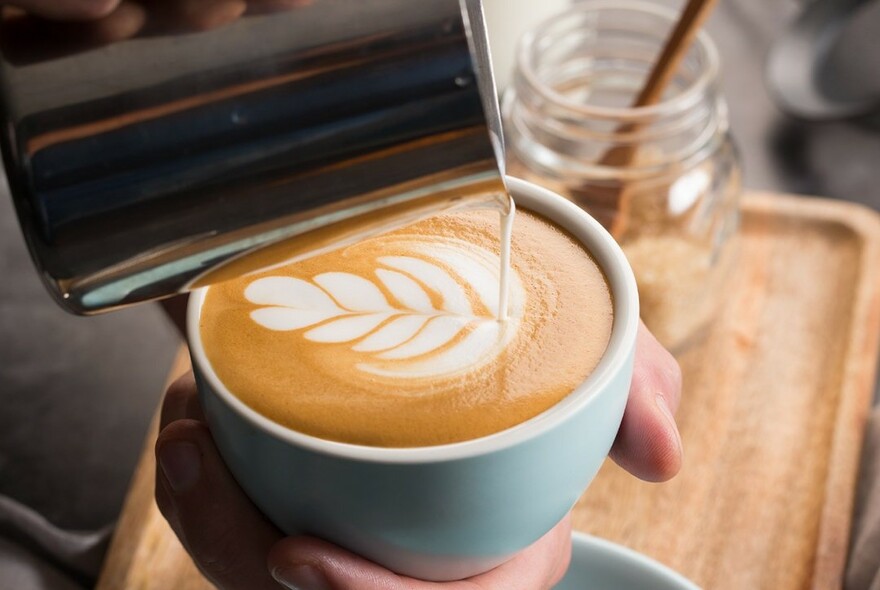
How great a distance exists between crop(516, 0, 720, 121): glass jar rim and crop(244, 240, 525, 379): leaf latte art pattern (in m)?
0.31

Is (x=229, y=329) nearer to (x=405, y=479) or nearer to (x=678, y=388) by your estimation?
(x=405, y=479)

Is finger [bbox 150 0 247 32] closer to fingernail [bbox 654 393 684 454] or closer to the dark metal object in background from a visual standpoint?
fingernail [bbox 654 393 684 454]

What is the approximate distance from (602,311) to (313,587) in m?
0.18

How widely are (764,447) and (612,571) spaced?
20 centimetres

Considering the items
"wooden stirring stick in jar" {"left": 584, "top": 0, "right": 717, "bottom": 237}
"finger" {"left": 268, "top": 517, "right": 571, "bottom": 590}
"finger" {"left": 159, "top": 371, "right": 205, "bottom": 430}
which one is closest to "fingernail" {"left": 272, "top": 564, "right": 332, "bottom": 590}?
"finger" {"left": 268, "top": 517, "right": 571, "bottom": 590}

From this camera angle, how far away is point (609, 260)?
492mm

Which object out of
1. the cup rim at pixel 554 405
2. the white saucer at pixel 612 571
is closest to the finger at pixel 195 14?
the cup rim at pixel 554 405

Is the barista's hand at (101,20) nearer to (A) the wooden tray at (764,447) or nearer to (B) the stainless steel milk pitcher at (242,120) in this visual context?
A: (B) the stainless steel milk pitcher at (242,120)

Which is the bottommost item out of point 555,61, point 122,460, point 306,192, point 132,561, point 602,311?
point 122,460

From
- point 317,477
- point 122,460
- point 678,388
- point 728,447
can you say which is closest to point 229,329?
point 317,477

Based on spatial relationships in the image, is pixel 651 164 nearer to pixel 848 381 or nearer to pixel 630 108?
pixel 630 108

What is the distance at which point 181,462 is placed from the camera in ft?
1.70

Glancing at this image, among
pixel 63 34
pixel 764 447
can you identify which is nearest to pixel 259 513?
pixel 63 34

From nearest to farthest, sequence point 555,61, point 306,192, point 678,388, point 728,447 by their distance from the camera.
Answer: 1. point 306,192
2. point 678,388
3. point 728,447
4. point 555,61
